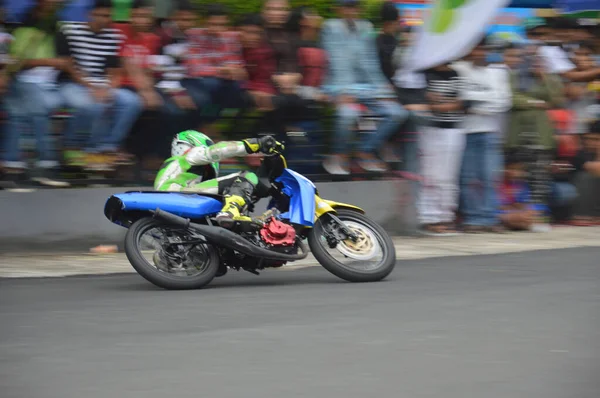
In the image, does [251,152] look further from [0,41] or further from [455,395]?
[455,395]

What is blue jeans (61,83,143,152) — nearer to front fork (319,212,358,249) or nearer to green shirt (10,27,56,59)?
green shirt (10,27,56,59)

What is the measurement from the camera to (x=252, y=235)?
8.95m

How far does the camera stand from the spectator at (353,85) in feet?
39.7

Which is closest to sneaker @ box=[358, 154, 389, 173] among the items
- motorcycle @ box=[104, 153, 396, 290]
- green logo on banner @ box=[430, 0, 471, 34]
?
green logo on banner @ box=[430, 0, 471, 34]

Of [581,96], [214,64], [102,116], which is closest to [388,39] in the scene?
[214,64]

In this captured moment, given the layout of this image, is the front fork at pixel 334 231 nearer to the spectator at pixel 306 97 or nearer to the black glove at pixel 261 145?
the black glove at pixel 261 145

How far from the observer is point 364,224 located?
9.13m

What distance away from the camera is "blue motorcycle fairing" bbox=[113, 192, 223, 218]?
28.3ft

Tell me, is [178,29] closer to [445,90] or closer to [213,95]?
[213,95]

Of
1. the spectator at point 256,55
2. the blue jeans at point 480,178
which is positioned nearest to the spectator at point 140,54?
the spectator at point 256,55

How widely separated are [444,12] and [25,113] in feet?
17.0

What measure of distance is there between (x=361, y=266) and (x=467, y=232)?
4294 millimetres

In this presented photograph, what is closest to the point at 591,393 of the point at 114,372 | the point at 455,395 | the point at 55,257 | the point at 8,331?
the point at 455,395

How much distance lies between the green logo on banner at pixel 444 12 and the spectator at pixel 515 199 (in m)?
1.82
